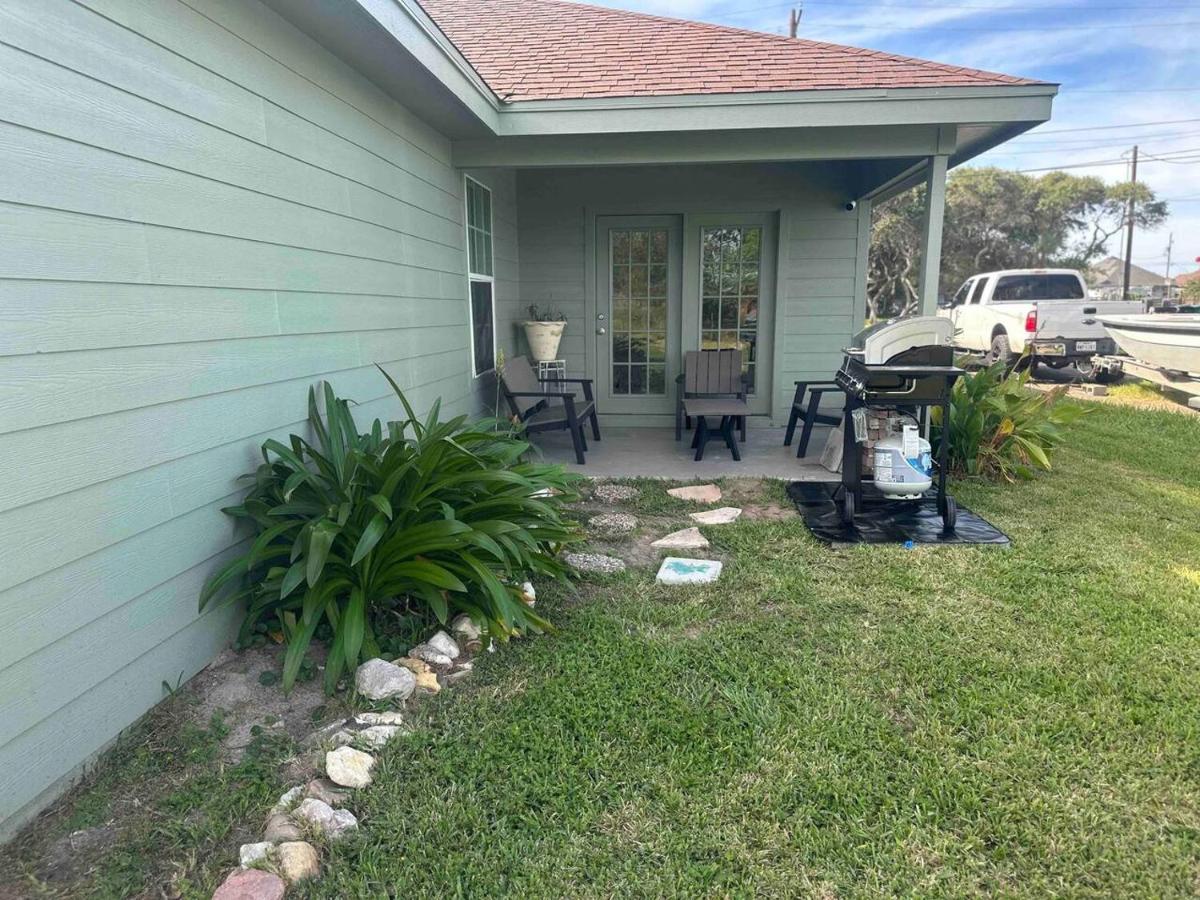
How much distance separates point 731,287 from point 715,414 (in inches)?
78.8

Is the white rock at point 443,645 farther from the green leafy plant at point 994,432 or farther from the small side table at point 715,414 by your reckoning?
the green leafy plant at point 994,432

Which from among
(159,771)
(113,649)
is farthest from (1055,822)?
(113,649)

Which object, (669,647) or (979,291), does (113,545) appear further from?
(979,291)

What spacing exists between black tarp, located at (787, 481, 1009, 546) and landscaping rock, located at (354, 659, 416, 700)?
2299 mm

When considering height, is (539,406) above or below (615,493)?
above

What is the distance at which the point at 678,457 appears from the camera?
19.0ft

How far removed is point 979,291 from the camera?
493 inches

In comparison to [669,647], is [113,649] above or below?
above

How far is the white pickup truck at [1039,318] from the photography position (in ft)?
34.7

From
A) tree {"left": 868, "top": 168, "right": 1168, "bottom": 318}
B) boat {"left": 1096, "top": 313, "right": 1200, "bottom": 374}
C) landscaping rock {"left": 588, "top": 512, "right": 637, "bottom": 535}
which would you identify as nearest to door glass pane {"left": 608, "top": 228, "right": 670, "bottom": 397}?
landscaping rock {"left": 588, "top": 512, "right": 637, "bottom": 535}

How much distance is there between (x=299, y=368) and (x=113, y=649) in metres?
1.37

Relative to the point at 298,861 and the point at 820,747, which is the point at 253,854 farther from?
the point at 820,747

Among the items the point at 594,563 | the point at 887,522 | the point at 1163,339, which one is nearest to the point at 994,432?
the point at 887,522

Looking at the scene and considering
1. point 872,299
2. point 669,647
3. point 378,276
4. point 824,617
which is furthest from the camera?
point 872,299
